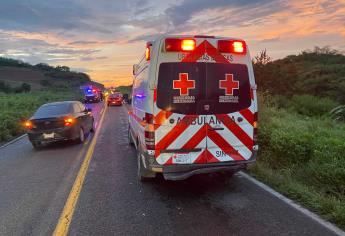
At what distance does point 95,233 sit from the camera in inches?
208

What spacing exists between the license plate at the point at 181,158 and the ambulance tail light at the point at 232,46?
5.95 ft

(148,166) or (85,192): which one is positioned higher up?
(148,166)

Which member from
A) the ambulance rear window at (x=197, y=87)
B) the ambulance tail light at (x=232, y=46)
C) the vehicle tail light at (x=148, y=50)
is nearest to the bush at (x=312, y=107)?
the ambulance tail light at (x=232, y=46)

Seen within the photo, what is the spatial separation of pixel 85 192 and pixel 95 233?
7.29ft

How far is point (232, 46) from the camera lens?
681 cm

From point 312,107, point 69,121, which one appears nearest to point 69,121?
point 69,121

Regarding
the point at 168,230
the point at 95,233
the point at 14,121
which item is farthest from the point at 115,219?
the point at 14,121

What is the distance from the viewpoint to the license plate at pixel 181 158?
6.68 meters

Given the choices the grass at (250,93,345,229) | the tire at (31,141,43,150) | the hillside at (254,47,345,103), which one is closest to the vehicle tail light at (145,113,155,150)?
the grass at (250,93,345,229)

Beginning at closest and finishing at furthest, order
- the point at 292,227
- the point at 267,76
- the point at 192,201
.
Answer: the point at 292,227 < the point at 192,201 < the point at 267,76

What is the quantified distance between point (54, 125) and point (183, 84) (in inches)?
312

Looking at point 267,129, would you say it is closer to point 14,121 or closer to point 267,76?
point 14,121

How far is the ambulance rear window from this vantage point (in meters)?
6.61

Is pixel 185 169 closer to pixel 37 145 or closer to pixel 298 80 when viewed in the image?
pixel 37 145
